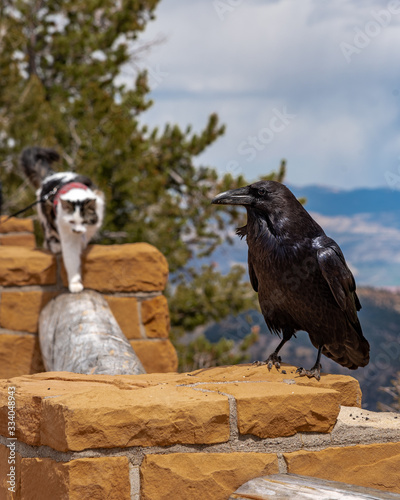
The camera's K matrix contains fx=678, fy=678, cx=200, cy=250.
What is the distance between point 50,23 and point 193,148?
389 centimetres

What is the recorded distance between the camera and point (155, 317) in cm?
448

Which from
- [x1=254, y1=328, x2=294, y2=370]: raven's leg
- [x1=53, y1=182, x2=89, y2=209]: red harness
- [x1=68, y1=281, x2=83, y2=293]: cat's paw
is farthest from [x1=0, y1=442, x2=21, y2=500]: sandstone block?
[x1=53, y1=182, x2=89, y2=209]: red harness

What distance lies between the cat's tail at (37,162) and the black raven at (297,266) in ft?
11.3

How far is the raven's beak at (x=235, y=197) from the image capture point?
243 cm

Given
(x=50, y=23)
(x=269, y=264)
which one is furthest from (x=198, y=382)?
(x=50, y=23)

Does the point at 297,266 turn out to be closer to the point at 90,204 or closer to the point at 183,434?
the point at 183,434

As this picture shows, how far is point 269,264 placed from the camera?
2471 millimetres

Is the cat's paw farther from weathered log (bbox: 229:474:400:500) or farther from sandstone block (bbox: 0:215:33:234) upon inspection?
weathered log (bbox: 229:474:400:500)

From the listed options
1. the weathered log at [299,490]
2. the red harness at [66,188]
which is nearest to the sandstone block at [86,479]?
the weathered log at [299,490]

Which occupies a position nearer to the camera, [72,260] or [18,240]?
[72,260]

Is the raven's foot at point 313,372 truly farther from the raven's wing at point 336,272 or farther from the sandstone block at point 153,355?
the sandstone block at point 153,355


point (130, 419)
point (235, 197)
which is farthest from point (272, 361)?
point (130, 419)

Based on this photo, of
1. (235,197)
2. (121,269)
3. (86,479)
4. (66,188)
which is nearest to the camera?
(86,479)

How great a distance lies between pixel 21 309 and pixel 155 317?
0.86 meters
